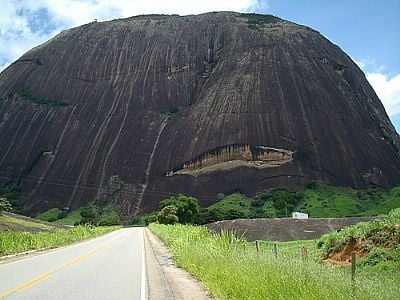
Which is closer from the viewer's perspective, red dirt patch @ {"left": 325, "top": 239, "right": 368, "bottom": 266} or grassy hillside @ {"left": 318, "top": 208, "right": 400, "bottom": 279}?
grassy hillside @ {"left": 318, "top": 208, "right": 400, "bottom": 279}

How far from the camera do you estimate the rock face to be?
269 ft

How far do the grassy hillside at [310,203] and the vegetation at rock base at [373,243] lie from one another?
45685mm

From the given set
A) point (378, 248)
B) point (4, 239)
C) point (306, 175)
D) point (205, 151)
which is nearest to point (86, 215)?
point (205, 151)

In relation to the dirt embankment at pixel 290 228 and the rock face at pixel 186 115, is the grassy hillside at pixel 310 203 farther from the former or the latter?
the dirt embankment at pixel 290 228

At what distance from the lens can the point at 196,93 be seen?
103 meters

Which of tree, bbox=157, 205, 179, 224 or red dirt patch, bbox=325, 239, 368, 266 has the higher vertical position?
tree, bbox=157, 205, 179, 224

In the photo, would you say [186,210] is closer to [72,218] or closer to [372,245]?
[72,218]

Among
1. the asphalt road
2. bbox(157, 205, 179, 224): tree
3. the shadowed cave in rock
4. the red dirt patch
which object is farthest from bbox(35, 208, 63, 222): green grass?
the red dirt patch

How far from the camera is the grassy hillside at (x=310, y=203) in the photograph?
213ft

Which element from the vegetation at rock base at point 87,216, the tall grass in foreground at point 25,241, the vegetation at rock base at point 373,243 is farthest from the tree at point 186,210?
the vegetation at rock base at point 373,243

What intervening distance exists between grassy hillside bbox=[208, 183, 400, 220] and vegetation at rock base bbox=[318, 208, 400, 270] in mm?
45685

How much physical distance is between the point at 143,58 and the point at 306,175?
51.9m

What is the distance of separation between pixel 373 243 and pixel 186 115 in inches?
3177

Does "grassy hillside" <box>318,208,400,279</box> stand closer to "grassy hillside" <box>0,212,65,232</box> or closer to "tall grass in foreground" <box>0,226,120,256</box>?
"tall grass in foreground" <box>0,226,120,256</box>
